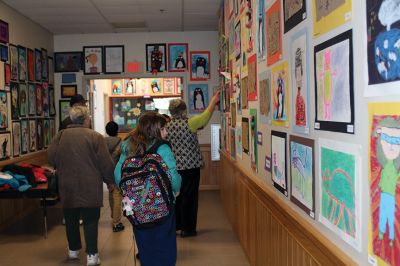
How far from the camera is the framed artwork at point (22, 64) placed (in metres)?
6.50

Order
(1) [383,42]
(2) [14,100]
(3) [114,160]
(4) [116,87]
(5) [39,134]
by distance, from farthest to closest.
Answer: (4) [116,87], (5) [39,134], (2) [14,100], (3) [114,160], (1) [383,42]

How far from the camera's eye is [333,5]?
1764mm

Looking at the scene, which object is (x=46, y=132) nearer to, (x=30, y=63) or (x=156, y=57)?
(x=30, y=63)

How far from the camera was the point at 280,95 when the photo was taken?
2.76 m

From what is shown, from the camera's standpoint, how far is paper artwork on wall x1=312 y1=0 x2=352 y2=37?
5.37ft

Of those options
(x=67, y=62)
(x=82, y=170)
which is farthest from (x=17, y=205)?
(x=67, y=62)

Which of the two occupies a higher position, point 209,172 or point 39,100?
point 39,100

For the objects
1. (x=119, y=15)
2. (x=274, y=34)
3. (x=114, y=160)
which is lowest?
(x=114, y=160)

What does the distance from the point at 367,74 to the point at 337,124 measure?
334mm

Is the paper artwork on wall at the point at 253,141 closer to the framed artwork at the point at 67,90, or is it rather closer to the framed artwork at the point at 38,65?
the framed artwork at the point at 38,65

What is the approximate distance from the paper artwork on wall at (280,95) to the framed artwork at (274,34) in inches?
3.3

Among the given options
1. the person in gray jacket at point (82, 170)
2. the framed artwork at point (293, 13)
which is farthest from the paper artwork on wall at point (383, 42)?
the person in gray jacket at point (82, 170)

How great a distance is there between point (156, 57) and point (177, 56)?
393 millimetres

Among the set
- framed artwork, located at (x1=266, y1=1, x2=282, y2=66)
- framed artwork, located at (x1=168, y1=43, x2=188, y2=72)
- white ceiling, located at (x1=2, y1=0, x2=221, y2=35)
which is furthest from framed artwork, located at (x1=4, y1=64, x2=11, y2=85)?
framed artwork, located at (x1=266, y1=1, x2=282, y2=66)
